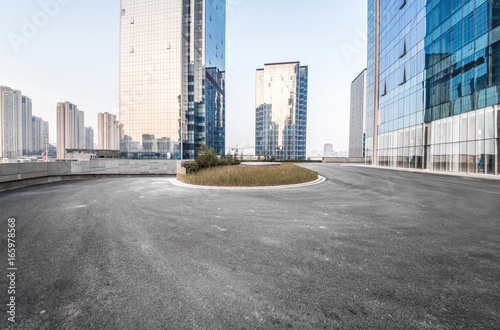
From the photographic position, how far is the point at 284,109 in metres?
103

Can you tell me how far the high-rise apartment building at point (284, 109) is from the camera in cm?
10181

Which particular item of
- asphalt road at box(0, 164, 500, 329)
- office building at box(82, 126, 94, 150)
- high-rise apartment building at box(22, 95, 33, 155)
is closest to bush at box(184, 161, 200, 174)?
asphalt road at box(0, 164, 500, 329)

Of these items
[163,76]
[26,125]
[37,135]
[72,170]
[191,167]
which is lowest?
[72,170]

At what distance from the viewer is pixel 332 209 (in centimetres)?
668

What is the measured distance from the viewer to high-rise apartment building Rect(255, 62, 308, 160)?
102 meters

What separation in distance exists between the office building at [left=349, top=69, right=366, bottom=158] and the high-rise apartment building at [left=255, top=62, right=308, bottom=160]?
3714cm

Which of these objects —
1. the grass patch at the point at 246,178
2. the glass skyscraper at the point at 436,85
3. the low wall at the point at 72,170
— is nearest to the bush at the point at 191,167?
the grass patch at the point at 246,178

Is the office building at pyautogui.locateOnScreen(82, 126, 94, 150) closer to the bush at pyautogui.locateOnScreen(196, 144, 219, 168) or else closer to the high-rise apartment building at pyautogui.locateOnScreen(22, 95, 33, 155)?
the high-rise apartment building at pyautogui.locateOnScreen(22, 95, 33, 155)

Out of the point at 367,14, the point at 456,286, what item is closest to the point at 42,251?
the point at 456,286

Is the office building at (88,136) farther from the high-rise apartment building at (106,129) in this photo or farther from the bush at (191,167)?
the bush at (191,167)

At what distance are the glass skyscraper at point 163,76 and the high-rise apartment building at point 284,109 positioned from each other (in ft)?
138

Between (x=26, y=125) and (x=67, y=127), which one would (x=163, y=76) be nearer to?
(x=26, y=125)

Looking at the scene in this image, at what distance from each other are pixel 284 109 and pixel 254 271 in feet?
347

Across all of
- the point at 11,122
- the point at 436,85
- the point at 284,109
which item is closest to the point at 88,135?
the point at 11,122
